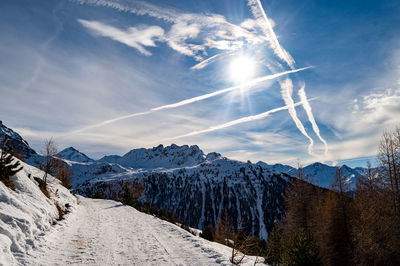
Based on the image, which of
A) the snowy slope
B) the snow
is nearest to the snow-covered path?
the snow

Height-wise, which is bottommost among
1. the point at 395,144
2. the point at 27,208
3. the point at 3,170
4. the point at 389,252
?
the point at 389,252

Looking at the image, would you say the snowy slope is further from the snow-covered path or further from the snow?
the snow-covered path

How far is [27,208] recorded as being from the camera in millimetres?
12508

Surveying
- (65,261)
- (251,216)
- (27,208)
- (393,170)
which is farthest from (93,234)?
(251,216)

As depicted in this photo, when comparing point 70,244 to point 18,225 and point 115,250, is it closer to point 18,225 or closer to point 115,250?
point 115,250

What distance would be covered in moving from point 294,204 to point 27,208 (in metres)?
29.1

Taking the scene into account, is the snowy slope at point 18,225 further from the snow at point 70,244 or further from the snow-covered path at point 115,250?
the snow-covered path at point 115,250

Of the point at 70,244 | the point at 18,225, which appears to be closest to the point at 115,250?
the point at 70,244

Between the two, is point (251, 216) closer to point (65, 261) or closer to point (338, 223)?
point (338, 223)

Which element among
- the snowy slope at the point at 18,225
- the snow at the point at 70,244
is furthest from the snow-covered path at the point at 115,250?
the snowy slope at the point at 18,225

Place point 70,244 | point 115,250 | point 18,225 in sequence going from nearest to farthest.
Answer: point 18,225
point 115,250
point 70,244

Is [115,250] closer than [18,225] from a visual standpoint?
No

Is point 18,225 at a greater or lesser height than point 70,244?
greater

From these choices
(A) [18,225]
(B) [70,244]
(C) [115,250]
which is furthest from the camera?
(B) [70,244]
